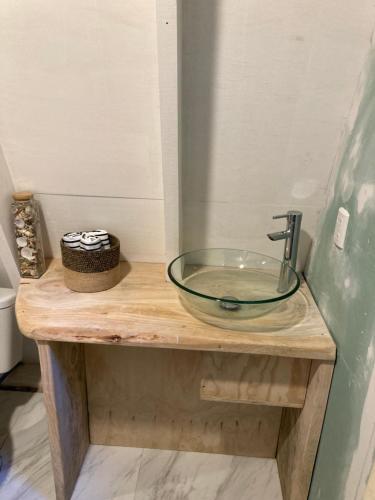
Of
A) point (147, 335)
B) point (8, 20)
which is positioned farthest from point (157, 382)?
point (8, 20)

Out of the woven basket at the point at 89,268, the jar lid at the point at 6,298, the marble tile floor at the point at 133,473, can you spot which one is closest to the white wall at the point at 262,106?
the woven basket at the point at 89,268

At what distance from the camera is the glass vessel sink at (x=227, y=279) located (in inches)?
44.4

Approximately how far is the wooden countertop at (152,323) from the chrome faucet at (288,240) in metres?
0.07

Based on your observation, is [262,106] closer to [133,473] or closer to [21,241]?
[21,241]

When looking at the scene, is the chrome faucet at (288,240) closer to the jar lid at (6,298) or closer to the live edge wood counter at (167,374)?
the live edge wood counter at (167,374)

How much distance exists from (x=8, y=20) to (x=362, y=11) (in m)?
0.89

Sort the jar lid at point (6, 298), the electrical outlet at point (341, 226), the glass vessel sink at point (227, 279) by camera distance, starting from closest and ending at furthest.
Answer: the electrical outlet at point (341, 226)
the glass vessel sink at point (227, 279)
the jar lid at point (6, 298)

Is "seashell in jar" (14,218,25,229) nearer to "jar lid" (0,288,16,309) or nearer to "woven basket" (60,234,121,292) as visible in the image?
"woven basket" (60,234,121,292)

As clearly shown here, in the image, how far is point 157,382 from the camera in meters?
1.46

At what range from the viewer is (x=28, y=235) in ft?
4.12

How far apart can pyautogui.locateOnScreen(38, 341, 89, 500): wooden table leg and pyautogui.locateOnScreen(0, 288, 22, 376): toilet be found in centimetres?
25

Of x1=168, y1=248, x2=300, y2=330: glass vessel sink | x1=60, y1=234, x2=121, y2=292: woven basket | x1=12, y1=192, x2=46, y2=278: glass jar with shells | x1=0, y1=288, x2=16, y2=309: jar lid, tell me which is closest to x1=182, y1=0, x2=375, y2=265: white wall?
x1=168, y1=248, x2=300, y2=330: glass vessel sink

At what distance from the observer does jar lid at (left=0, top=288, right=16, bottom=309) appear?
134cm

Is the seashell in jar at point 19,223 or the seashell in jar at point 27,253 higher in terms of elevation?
the seashell in jar at point 19,223
